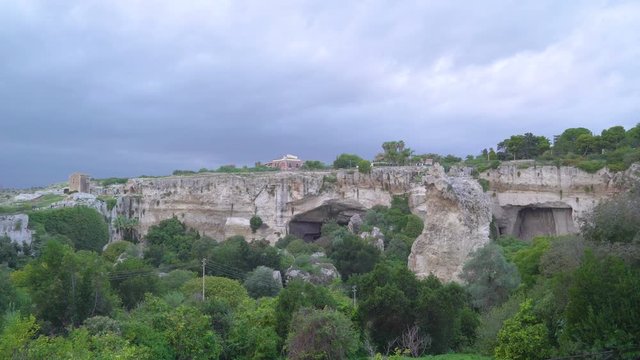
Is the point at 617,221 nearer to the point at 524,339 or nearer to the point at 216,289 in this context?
the point at 524,339

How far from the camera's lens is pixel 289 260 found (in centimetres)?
3488

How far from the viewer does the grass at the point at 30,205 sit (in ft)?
134

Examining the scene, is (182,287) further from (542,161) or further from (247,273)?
(542,161)

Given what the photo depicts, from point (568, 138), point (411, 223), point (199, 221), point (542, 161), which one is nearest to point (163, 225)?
point (199, 221)

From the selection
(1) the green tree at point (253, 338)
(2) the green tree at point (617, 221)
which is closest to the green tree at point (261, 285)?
(1) the green tree at point (253, 338)

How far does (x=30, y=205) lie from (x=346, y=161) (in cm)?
2388

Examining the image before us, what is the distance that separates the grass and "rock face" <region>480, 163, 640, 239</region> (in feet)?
98.3

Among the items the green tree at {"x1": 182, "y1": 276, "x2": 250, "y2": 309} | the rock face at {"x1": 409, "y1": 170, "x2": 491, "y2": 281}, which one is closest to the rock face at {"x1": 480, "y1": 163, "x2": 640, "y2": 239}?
the rock face at {"x1": 409, "y1": 170, "x2": 491, "y2": 281}

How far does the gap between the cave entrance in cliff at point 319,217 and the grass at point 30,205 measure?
17.8m

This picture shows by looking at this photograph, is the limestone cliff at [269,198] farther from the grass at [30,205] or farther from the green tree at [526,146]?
the green tree at [526,146]

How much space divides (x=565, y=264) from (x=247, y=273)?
18555mm

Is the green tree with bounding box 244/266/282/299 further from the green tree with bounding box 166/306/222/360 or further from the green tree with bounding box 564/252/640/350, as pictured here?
the green tree with bounding box 564/252/640/350

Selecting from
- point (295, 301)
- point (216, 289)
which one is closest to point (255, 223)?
point (216, 289)

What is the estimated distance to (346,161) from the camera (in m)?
52.3
